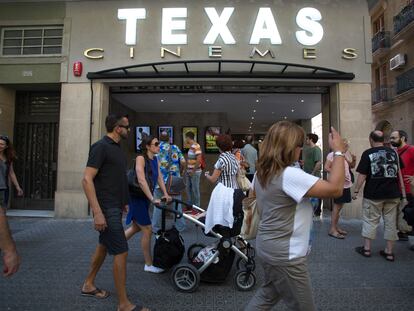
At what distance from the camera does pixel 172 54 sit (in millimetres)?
8688

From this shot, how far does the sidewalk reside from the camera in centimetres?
380

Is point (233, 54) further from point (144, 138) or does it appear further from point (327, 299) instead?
point (327, 299)

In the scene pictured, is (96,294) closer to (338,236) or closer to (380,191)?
→ (380,191)

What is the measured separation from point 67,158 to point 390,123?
21747 millimetres

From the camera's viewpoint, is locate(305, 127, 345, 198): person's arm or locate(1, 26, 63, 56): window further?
locate(1, 26, 63, 56): window

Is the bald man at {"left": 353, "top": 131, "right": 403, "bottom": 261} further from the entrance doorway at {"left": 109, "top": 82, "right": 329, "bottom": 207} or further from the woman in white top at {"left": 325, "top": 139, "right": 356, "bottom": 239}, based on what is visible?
the entrance doorway at {"left": 109, "top": 82, "right": 329, "bottom": 207}

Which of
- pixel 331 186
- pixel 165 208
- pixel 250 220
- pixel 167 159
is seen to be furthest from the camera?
pixel 167 159

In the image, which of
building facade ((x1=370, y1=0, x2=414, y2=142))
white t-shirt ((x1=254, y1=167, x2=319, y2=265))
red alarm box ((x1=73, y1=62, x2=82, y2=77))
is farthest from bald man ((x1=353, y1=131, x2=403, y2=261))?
building facade ((x1=370, y1=0, x2=414, y2=142))

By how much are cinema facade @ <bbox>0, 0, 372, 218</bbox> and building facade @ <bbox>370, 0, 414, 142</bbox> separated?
13836 mm

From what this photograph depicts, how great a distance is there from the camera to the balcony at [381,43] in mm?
23469

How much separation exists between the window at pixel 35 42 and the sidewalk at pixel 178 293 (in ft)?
17.1

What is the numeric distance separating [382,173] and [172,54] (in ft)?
18.3

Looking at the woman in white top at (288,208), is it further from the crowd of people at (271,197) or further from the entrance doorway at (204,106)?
the entrance doorway at (204,106)

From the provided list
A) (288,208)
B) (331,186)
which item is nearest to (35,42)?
(288,208)
